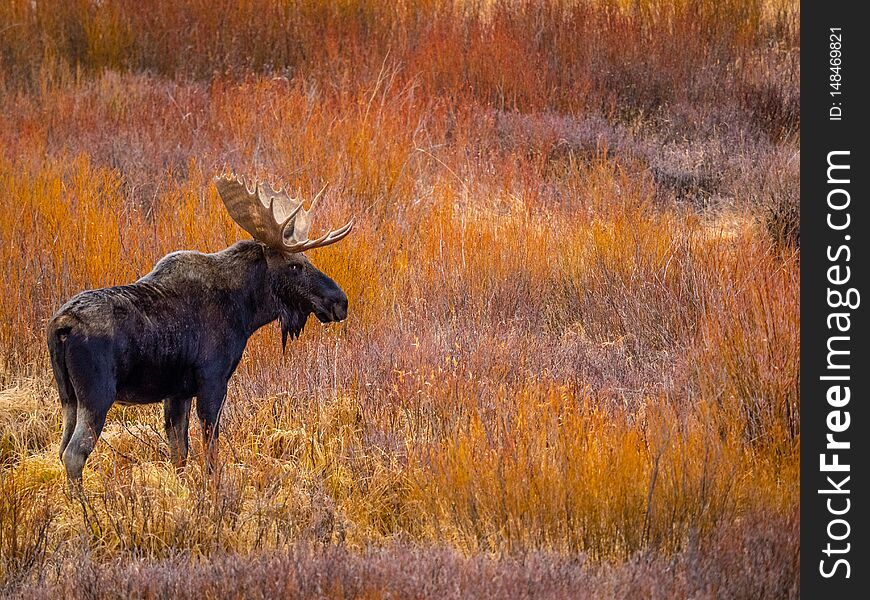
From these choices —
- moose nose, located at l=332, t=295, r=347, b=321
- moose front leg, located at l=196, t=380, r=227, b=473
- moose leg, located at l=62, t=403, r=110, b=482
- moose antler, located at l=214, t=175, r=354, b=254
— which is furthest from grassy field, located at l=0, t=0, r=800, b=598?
moose antler, located at l=214, t=175, r=354, b=254

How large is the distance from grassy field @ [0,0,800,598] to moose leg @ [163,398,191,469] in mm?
117

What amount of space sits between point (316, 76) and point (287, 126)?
2.13 m

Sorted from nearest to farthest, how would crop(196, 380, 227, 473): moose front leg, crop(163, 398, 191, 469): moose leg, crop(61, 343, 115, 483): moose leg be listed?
1. crop(61, 343, 115, 483): moose leg
2. crop(196, 380, 227, 473): moose front leg
3. crop(163, 398, 191, 469): moose leg

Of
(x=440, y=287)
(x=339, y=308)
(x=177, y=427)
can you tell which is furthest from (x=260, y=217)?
(x=440, y=287)

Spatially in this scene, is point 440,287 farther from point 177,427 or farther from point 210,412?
point 210,412

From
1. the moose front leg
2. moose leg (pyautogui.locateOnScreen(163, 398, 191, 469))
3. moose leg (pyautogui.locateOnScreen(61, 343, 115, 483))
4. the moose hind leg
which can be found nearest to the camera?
moose leg (pyautogui.locateOnScreen(61, 343, 115, 483))

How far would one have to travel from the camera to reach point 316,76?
11.0 m

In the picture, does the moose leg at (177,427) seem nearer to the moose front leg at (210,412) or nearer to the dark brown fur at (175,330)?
the dark brown fur at (175,330)

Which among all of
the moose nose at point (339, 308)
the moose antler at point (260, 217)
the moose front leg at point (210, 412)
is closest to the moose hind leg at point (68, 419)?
the moose front leg at point (210, 412)

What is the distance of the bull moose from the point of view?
4.09m

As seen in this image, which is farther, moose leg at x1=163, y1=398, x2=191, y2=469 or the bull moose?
moose leg at x1=163, y1=398, x2=191, y2=469

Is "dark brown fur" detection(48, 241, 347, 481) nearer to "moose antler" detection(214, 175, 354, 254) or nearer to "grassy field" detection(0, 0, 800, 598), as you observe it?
"moose antler" detection(214, 175, 354, 254)

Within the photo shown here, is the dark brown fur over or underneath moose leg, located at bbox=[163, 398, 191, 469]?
over

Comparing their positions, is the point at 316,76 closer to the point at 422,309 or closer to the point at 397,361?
the point at 422,309
